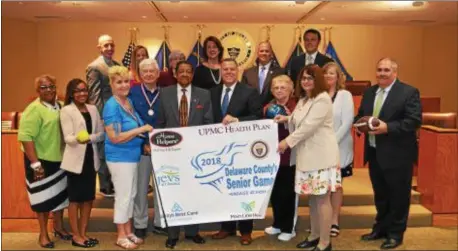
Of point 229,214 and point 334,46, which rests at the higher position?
point 334,46

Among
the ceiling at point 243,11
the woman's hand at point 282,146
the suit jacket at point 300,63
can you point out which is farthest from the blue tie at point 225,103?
the ceiling at point 243,11

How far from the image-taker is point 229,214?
3945 mm

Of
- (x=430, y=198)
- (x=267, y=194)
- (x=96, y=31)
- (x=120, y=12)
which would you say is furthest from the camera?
(x=96, y=31)

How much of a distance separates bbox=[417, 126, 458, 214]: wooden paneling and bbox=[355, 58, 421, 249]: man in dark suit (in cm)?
116

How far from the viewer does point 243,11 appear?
983cm

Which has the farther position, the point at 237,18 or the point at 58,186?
the point at 237,18

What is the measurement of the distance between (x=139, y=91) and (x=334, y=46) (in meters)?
9.18

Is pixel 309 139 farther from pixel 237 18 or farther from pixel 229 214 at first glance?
pixel 237 18

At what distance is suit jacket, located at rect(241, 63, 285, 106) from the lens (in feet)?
13.9

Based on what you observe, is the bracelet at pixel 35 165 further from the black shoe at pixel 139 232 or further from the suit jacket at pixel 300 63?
the suit jacket at pixel 300 63

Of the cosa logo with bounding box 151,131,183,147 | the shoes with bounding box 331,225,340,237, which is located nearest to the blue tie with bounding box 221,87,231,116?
the cosa logo with bounding box 151,131,183,147

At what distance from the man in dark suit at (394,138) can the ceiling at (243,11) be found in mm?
4955

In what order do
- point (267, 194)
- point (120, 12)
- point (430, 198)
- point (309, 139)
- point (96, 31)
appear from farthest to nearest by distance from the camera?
point (96, 31)
point (120, 12)
point (430, 198)
point (267, 194)
point (309, 139)

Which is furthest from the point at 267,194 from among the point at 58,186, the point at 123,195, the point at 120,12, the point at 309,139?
the point at 120,12
